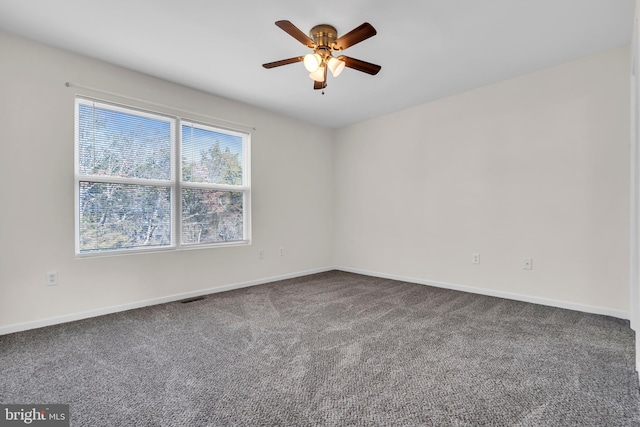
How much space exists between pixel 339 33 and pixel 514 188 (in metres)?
2.49

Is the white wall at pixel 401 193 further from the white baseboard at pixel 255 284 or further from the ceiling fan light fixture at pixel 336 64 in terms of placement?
the ceiling fan light fixture at pixel 336 64

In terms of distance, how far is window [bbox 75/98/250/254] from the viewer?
2.98m

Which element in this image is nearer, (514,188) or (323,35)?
(323,35)

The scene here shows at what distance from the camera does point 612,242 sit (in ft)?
9.41

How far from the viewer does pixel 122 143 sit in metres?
3.16

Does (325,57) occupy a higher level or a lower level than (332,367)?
higher

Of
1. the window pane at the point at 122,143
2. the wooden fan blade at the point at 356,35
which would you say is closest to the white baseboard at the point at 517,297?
the wooden fan blade at the point at 356,35

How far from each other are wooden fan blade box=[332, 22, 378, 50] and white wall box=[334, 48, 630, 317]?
86.5 inches

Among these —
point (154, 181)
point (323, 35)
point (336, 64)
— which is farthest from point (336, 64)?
point (154, 181)

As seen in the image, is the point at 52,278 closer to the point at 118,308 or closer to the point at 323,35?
the point at 118,308

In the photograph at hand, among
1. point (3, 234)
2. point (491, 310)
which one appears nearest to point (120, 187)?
point (3, 234)

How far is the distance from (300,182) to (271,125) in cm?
95

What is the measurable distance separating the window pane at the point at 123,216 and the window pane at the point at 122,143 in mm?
162

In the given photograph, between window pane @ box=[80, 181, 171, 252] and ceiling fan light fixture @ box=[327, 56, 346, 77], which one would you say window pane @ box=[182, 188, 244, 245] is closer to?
window pane @ box=[80, 181, 171, 252]
